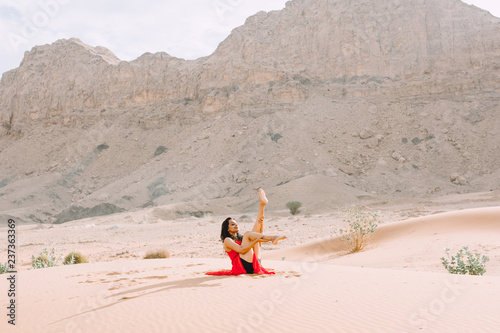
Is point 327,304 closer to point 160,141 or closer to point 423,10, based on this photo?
point 160,141

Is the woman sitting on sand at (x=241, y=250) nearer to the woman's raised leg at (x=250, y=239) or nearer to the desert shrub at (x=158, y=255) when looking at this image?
the woman's raised leg at (x=250, y=239)

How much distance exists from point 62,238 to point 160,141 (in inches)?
958

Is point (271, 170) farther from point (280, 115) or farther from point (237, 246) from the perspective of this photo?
point (237, 246)

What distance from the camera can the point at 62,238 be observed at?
17578 millimetres

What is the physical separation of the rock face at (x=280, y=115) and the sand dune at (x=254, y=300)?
1961 centimetres

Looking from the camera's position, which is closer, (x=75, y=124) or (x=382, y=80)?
(x=382, y=80)

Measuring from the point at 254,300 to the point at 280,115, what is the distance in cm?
3372

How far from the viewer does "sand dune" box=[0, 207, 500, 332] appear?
3.53 metres

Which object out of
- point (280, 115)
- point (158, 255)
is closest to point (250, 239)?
point (158, 255)

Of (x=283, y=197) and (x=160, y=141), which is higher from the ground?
(x=160, y=141)

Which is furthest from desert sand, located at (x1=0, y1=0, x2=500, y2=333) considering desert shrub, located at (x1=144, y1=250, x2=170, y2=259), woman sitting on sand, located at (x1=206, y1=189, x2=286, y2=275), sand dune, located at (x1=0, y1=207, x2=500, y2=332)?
desert shrub, located at (x1=144, y1=250, x2=170, y2=259)

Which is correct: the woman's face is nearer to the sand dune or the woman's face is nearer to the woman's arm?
the woman's arm

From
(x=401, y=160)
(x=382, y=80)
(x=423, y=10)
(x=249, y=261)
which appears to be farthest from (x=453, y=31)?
(x=249, y=261)

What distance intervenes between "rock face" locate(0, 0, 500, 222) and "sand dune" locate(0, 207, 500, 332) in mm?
19611
